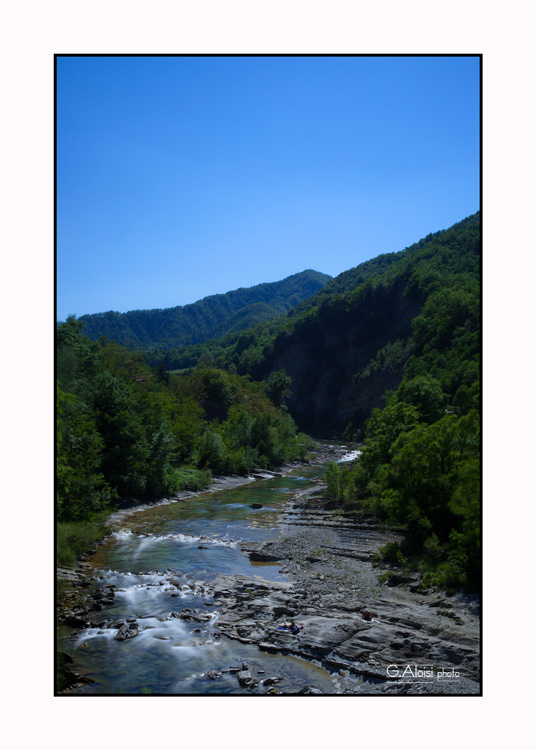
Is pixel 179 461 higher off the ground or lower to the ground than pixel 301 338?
lower

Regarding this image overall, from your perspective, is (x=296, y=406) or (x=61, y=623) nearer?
(x=61, y=623)

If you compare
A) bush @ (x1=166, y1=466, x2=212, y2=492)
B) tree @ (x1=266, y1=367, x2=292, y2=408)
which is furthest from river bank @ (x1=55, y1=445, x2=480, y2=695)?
tree @ (x1=266, y1=367, x2=292, y2=408)

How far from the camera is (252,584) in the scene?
15805 mm

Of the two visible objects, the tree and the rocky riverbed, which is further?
the tree

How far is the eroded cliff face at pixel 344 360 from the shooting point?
91562 millimetres

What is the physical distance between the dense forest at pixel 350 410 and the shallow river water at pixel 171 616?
2999 millimetres

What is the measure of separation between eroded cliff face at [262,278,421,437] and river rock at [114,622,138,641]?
70.6 m

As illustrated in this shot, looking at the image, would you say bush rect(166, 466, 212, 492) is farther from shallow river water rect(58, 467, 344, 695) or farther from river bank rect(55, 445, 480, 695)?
river bank rect(55, 445, 480, 695)

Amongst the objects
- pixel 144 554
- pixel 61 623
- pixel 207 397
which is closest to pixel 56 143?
pixel 61 623

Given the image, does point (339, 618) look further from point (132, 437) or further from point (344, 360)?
point (344, 360)

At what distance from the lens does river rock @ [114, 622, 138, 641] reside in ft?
38.1

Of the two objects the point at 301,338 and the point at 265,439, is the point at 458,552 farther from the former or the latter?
the point at 301,338

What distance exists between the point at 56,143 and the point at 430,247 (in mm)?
70278

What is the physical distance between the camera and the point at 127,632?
39.1ft
